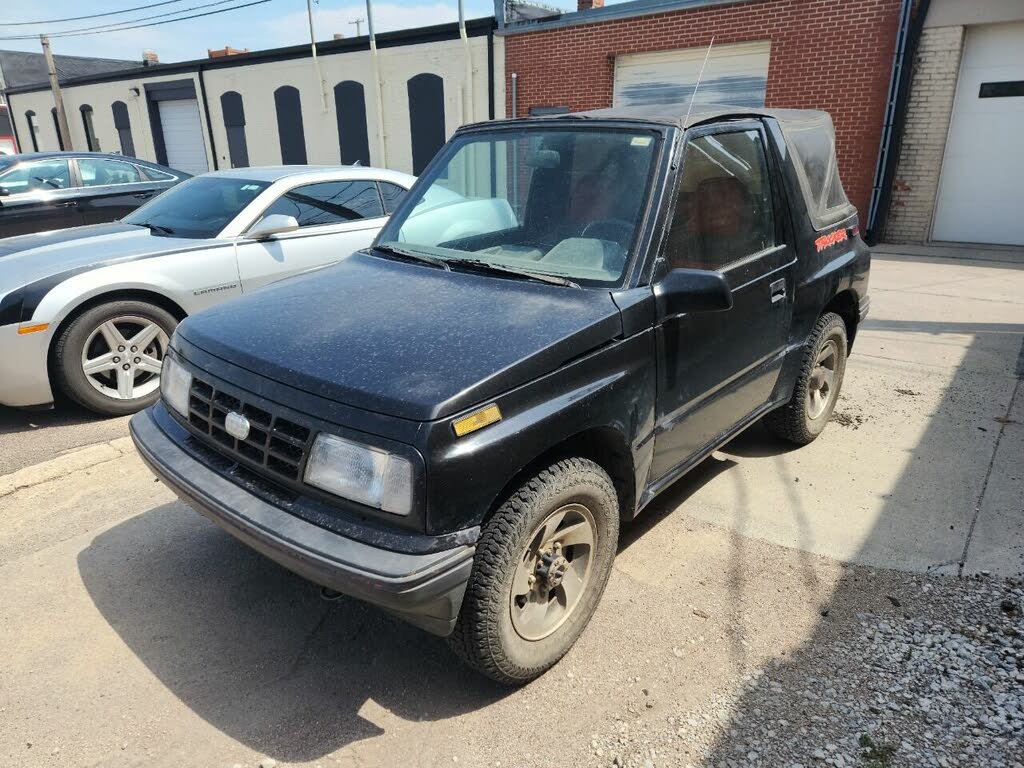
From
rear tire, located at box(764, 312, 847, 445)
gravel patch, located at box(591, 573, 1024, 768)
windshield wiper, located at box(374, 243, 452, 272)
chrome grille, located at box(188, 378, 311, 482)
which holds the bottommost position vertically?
gravel patch, located at box(591, 573, 1024, 768)

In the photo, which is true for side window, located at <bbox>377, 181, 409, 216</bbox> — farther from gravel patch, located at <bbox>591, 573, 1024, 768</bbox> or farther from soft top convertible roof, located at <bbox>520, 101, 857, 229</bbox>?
A: gravel patch, located at <bbox>591, 573, 1024, 768</bbox>

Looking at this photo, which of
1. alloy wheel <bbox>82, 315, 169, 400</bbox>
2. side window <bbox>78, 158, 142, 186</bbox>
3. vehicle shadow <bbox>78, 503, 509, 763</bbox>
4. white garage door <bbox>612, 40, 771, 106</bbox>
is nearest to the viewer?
vehicle shadow <bbox>78, 503, 509, 763</bbox>

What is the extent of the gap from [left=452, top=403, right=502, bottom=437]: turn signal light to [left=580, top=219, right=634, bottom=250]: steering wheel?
3.27ft

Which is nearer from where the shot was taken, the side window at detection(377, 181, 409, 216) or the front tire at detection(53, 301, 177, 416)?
the front tire at detection(53, 301, 177, 416)

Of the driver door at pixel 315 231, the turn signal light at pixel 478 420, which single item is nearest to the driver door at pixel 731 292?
the turn signal light at pixel 478 420

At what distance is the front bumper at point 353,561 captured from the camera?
2047 mm

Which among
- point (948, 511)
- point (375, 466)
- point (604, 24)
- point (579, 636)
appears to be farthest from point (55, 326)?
point (604, 24)

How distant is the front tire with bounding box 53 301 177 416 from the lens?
4.72m

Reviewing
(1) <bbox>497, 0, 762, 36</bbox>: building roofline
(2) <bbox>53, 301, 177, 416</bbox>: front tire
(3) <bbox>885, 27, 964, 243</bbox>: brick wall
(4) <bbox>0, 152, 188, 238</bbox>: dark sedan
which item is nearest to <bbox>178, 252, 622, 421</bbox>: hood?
(2) <bbox>53, 301, 177, 416</bbox>: front tire

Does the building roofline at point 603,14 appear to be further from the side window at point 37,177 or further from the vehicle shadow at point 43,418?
the vehicle shadow at point 43,418

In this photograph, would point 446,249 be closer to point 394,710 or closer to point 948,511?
point 394,710

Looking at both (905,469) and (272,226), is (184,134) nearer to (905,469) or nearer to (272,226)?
(272,226)

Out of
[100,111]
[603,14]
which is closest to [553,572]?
[603,14]

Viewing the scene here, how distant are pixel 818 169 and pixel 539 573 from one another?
9.70 ft
